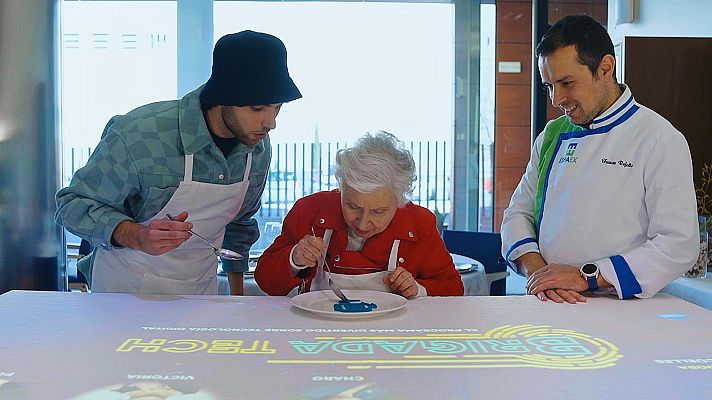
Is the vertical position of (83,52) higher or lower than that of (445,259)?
higher

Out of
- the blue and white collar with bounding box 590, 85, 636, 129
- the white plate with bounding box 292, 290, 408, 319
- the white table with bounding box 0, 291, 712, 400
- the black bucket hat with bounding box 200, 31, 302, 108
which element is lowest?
the white table with bounding box 0, 291, 712, 400

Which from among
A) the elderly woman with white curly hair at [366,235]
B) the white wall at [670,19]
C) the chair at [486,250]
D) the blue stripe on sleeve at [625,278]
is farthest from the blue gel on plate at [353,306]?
the chair at [486,250]

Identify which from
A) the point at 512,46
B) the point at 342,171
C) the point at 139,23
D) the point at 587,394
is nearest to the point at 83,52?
the point at 139,23

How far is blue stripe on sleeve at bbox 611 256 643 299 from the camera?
197 centimetres

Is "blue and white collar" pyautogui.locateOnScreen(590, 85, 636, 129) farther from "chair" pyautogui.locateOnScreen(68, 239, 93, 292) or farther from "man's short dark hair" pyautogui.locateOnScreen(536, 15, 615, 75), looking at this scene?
"chair" pyautogui.locateOnScreen(68, 239, 93, 292)

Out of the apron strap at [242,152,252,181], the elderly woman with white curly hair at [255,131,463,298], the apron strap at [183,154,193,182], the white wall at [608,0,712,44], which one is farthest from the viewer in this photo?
the white wall at [608,0,712,44]

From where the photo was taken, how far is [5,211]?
2.72 metres

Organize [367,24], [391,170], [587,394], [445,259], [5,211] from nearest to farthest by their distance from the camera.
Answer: [587,394]
[391,170]
[445,259]
[5,211]
[367,24]

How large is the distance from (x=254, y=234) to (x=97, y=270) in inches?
21.1

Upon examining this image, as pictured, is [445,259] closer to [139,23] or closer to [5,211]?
[5,211]

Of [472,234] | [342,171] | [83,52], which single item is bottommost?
[472,234]

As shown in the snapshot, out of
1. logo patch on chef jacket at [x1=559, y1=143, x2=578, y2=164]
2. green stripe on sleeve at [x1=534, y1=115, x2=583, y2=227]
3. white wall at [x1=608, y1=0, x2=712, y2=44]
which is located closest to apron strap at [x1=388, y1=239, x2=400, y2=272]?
green stripe on sleeve at [x1=534, y1=115, x2=583, y2=227]

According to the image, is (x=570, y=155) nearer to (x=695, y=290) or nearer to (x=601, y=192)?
(x=601, y=192)

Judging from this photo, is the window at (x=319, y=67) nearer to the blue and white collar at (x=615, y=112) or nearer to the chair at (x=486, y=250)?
the chair at (x=486, y=250)
